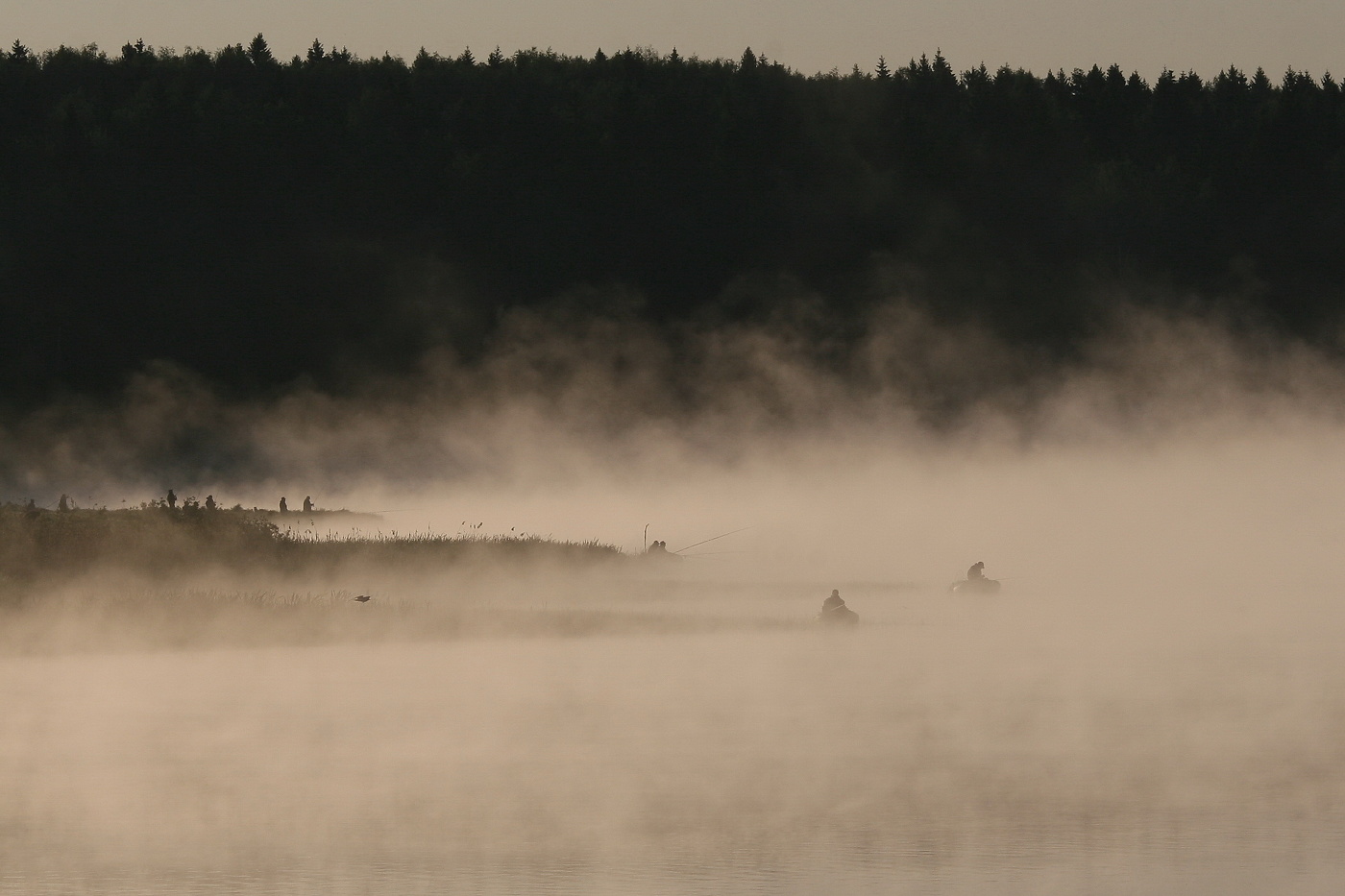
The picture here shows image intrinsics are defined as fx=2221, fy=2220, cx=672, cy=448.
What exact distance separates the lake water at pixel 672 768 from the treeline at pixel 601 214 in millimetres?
66122

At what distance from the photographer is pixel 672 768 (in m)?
19.5

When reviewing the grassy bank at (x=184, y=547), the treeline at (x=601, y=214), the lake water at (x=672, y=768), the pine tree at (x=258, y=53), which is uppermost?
the pine tree at (x=258, y=53)

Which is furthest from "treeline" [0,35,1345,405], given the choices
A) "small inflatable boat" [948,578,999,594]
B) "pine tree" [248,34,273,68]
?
"small inflatable boat" [948,578,999,594]

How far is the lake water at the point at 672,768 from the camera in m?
15.4

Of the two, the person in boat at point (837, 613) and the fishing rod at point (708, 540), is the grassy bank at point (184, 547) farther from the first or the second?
the person in boat at point (837, 613)

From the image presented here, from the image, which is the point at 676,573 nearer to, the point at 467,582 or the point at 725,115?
the point at 467,582

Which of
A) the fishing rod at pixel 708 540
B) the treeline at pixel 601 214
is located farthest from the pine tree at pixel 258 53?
the fishing rod at pixel 708 540

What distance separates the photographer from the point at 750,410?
9300cm

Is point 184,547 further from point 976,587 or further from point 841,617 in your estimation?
point 976,587

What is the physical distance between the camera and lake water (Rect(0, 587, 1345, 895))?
15.4 m

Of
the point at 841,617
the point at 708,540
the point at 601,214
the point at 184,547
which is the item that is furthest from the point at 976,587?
the point at 601,214

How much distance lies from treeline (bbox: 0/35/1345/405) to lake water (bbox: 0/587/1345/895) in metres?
66.1

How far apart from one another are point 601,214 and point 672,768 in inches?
3134

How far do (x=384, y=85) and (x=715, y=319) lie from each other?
23.0 metres
